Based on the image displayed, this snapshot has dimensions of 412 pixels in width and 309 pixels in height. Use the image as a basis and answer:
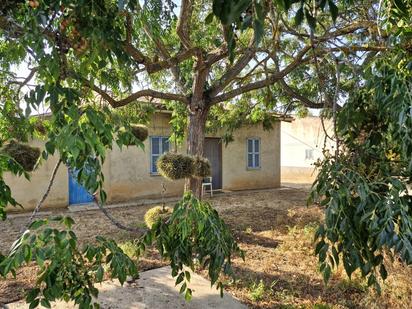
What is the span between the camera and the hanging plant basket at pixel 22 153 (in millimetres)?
3055

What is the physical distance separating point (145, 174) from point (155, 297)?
→ 7.40 m

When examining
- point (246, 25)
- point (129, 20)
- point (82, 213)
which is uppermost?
point (129, 20)

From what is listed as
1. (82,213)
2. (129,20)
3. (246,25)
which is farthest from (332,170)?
(82,213)

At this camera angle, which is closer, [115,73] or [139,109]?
[115,73]

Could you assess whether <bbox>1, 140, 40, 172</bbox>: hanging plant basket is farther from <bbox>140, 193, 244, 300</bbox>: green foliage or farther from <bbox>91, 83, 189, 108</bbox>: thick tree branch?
<bbox>91, 83, 189, 108</bbox>: thick tree branch

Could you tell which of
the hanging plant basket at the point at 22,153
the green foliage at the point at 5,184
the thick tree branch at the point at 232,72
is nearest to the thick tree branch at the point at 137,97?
the thick tree branch at the point at 232,72

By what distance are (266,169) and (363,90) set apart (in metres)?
12.6

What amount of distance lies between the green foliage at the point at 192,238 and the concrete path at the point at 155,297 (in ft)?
5.20

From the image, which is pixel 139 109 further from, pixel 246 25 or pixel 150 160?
pixel 246 25

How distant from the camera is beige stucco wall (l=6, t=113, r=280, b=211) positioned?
9258mm

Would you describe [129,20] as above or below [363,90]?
above

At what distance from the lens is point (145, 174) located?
437 inches

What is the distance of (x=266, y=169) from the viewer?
14.5 m

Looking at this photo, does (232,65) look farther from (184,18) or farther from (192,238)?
(184,18)
